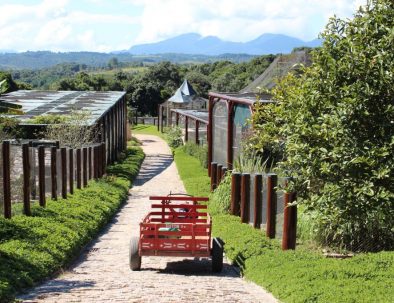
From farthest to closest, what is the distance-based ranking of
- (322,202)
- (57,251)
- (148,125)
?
(148,125) → (57,251) → (322,202)

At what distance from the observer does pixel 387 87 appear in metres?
8.37

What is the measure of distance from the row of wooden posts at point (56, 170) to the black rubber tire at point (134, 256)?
2.94 metres

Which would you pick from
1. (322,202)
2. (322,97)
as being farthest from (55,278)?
(322,97)

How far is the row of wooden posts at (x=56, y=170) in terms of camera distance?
11.6 metres

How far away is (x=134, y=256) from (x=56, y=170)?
6986 mm

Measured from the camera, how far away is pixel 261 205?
12.5m

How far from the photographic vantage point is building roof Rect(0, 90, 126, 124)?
28.1 metres

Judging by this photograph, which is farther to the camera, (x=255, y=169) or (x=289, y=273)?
(x=255, y=169)

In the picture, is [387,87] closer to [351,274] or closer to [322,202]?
[322,202]

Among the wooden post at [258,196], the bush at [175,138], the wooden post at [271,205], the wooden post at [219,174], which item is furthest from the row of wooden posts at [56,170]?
the bush at [175,138]

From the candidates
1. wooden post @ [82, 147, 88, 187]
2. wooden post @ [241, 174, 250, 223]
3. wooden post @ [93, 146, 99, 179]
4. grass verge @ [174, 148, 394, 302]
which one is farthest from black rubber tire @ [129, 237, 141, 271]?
wooden post @ [93, 146, 99, 179]

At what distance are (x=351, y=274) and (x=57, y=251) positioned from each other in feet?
16.2

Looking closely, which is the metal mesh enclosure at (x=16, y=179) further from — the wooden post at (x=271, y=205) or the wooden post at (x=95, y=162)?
the wooden post at (x=95, y=162)

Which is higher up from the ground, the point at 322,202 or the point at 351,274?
the point at 322,202
